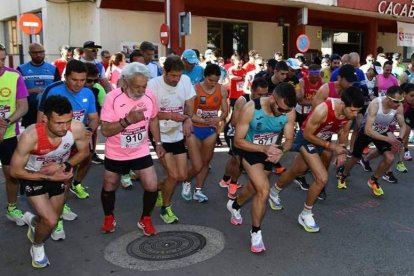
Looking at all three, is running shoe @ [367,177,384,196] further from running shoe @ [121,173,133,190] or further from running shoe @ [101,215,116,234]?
running shoe @ [101,215,116,234]

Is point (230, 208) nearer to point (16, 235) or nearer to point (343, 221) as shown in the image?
point (343, 221)

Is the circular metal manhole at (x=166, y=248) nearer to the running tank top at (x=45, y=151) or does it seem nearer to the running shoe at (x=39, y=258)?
the running shoe at (x=39, y=258)

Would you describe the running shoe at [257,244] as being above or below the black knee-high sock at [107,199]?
below

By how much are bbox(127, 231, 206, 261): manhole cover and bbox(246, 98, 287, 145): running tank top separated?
1.15 metres

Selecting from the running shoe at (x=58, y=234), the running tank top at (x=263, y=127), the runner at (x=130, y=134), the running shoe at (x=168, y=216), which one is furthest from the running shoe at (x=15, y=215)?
the running tank top at (x=263, y=127)

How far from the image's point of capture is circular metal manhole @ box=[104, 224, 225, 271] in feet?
13.2

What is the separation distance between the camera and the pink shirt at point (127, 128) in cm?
425

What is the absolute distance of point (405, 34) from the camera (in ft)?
79.5

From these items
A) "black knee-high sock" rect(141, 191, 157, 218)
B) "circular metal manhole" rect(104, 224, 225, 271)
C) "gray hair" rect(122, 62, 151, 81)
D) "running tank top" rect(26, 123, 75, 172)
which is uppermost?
"gray hair" rect(122, 62, 151, 81)

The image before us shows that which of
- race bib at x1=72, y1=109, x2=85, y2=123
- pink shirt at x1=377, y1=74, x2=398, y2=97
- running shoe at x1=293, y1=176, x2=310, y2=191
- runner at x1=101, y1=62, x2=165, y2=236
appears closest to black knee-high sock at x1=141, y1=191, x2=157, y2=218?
runner at x1=101, y1=62, x2=165, y2=236

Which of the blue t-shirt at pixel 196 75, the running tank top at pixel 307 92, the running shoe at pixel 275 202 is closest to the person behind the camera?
the running shoe at pixel 275 202

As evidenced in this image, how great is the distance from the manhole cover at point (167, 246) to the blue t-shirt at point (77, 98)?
5.02 feet

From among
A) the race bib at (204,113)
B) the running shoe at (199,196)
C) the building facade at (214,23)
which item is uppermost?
the building facade at (214,23)

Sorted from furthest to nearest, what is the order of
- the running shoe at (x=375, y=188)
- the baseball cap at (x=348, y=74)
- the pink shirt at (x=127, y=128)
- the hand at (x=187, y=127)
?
the running shoe at (x=375, y=188) → the baseball cap at (x=348, y=74) → the hand at (x=187, y=127) → the pink shirt at (x=127, y=128)
